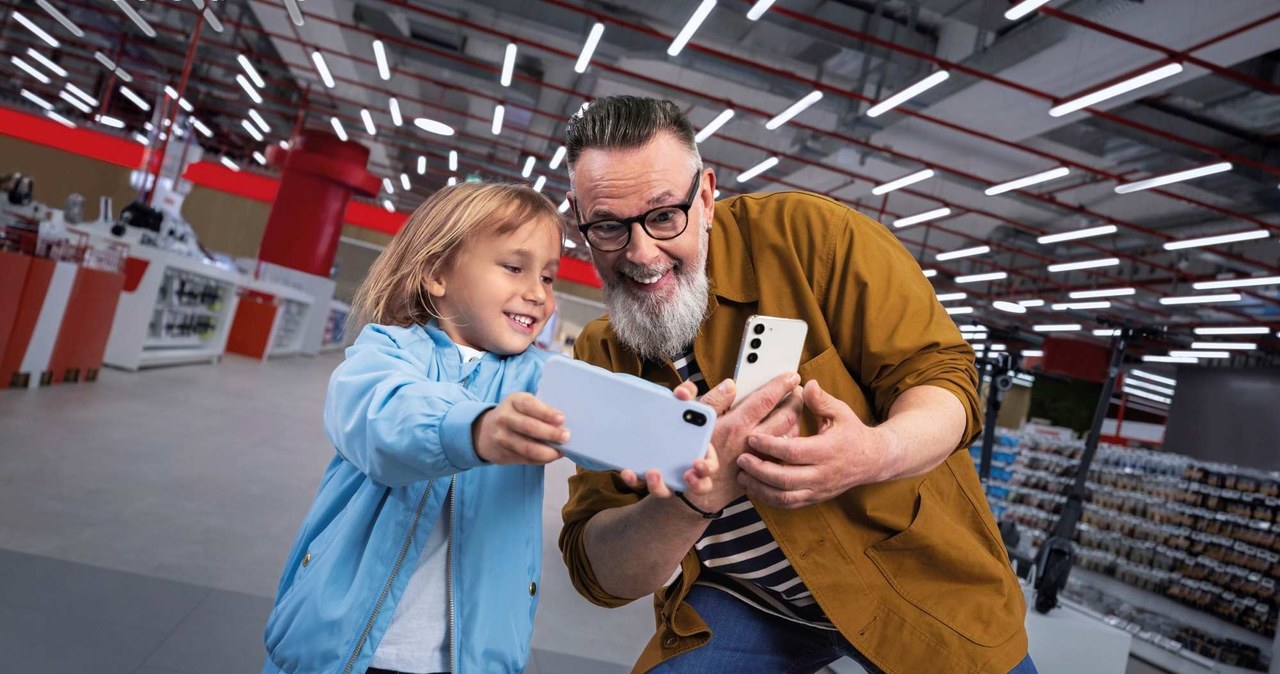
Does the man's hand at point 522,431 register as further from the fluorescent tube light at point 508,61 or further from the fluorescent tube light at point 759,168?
the fluorescent tube light at point 759,168

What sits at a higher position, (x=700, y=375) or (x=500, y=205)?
(x=500, y=205)

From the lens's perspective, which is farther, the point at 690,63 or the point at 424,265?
the point at 690,63

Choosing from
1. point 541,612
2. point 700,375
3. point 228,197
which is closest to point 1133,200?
point 541,612

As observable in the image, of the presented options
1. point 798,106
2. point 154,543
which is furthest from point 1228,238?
point 154,543

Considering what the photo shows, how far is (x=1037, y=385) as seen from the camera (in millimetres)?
27609

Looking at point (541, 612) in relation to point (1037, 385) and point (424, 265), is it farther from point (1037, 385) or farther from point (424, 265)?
point (1037, 385)

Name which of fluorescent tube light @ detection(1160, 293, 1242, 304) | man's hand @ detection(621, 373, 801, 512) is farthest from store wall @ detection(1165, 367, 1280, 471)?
man's hand @ detection(621, 373, 801, 512)

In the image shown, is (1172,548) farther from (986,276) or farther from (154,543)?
(986,276)

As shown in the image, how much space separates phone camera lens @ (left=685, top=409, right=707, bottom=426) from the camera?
0.90 metres

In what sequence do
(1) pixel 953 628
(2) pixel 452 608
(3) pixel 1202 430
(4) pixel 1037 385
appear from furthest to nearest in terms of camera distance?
(4) pixel 1037 385, (3) pixel 1202 430, (1) pixel 953 628, (2) pixel 452 608

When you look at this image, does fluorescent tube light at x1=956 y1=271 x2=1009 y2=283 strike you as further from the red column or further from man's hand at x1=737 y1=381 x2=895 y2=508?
man's hand at x1=737 y1=381 x2=895 y2=508

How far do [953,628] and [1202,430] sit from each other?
2080 centimetres

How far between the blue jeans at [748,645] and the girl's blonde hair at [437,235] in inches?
30.5

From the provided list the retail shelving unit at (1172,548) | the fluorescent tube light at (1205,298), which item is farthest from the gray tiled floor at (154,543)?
the fluorescent tube light at (1205,298)
